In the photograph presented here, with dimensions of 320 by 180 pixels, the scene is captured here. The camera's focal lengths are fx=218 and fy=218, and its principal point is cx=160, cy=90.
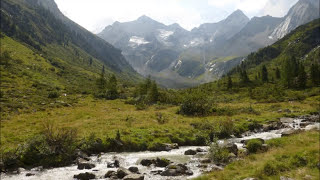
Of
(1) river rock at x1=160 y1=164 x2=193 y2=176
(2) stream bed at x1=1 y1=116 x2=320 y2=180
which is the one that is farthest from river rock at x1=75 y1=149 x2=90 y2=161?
(1) river rock at x1=160 y1=164 x2=193 y2=176

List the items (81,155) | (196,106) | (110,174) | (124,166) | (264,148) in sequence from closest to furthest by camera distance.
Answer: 1. (110,174)
2. (124,166)
3. (264,148)
4. (81,155)
5. (196,106)

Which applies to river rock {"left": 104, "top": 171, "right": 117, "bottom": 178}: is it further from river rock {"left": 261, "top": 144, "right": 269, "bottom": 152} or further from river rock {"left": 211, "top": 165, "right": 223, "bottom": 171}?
river rock {"left": 261, "top": 144, "right": 269, "bottom": 152}

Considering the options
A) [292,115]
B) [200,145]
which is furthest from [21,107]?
[292,115]

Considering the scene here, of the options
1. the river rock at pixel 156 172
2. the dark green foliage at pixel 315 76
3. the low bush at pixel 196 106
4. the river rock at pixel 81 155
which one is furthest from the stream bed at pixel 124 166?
the dark green foliage at pixel 315 76

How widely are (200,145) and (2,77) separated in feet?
339

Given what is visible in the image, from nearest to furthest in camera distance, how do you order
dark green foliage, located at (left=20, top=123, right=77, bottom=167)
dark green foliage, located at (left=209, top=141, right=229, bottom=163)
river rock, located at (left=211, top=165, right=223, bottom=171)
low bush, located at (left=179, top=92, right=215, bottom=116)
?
river rock, located at (left=211, top=165, right=223, bottom=171), dark green foliage, located at (left=209, top=141, right=229, bottom=163), dark green foliage, located at (left=20, top=123, right=77, bottom=167), low bush, located at (left=179, top=92, right=215, bottom=116)

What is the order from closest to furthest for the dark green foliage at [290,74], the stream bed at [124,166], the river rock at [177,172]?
the river rock at [177,172], the stream bed at [124,166], the dark green foliage at [290,74]

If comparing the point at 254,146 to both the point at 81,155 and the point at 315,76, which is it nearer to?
the point at 81,155

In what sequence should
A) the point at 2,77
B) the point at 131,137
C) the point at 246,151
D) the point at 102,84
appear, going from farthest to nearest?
the point at 102,84 < the point at 2,77 < the point at 131,137 < the point at 246,151

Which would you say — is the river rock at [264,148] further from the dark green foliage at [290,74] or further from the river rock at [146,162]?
the dark green foliage at [290,74]

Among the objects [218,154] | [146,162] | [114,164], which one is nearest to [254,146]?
[218,154]

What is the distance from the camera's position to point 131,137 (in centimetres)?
3306

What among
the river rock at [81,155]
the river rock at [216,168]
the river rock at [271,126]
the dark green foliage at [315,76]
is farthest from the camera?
the dark green foliage at [315,76]

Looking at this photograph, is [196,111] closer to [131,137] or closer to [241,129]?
[241,129]
